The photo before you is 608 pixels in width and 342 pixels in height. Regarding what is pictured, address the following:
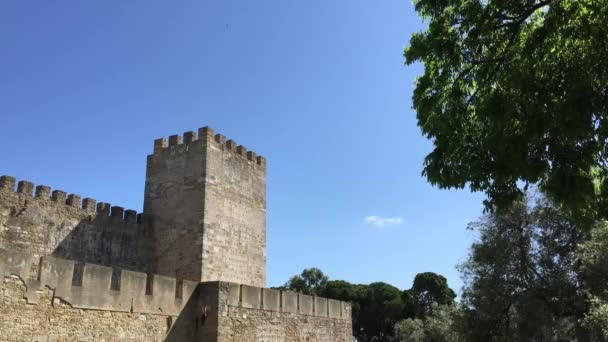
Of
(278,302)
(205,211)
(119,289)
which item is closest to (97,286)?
(119,289)

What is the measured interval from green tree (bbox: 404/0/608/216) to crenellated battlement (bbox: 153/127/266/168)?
11.7 meters

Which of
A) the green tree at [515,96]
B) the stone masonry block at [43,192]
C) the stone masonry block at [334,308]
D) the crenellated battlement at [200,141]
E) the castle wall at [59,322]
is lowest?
the castle wall at [59,322]

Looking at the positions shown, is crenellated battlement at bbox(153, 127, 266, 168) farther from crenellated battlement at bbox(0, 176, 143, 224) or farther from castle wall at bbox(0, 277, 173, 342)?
castle wall at bbox(0, 277, 173, 342)

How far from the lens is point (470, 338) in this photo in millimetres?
17922

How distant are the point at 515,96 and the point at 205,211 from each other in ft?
41.8

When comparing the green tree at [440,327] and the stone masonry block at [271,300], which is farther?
the green tree at [440,327]

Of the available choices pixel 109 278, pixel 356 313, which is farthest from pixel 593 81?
pixel 356 313

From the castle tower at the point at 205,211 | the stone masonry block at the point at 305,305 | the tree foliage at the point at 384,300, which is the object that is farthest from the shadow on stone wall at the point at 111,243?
the tree foliage at the point at 384,300

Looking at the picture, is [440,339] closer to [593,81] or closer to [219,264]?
[219,264]

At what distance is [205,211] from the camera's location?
17828mm

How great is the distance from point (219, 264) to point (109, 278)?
7.00 meters

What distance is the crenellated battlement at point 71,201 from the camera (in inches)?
651

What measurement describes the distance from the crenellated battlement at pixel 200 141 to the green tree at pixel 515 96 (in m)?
11.7

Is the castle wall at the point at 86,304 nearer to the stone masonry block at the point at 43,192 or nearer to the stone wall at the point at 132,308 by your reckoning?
the stone wall at the point at 132,308
